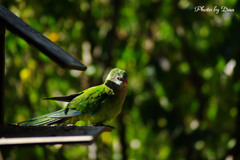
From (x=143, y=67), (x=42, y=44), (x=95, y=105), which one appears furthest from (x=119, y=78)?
(x=143, y=67)

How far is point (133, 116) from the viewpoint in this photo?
21.5 feet

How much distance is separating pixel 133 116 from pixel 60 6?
276cm

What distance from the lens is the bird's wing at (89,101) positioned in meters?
3.08

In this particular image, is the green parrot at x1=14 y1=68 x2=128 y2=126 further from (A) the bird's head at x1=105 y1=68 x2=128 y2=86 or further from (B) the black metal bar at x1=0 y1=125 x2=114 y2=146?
(B) the black metal bar at x1=0 y1=125 x2=114 y2=146

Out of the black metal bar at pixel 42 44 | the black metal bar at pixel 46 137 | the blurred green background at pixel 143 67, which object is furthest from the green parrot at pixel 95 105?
the blurred green background at pixel 143 67

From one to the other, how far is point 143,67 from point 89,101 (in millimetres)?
2813

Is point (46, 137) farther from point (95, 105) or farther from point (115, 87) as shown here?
point (115, 87)

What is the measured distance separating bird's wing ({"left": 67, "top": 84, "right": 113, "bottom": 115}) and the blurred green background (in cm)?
158

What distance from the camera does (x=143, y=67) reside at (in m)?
5.81

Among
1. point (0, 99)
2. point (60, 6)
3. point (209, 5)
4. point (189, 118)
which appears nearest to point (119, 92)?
point (0, 99)

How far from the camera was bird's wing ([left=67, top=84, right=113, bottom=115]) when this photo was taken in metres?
3.08

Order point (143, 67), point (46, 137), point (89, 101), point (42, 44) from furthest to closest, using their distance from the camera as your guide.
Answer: point (143, 67) → point (89, 101) → point (42, 44) → point (46, 137)

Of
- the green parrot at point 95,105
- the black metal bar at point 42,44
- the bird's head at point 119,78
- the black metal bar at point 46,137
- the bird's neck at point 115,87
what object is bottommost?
the black metal bar at point 46,137

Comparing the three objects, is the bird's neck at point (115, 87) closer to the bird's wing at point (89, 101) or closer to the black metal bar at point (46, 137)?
the bird's wing at point (89, 101)
